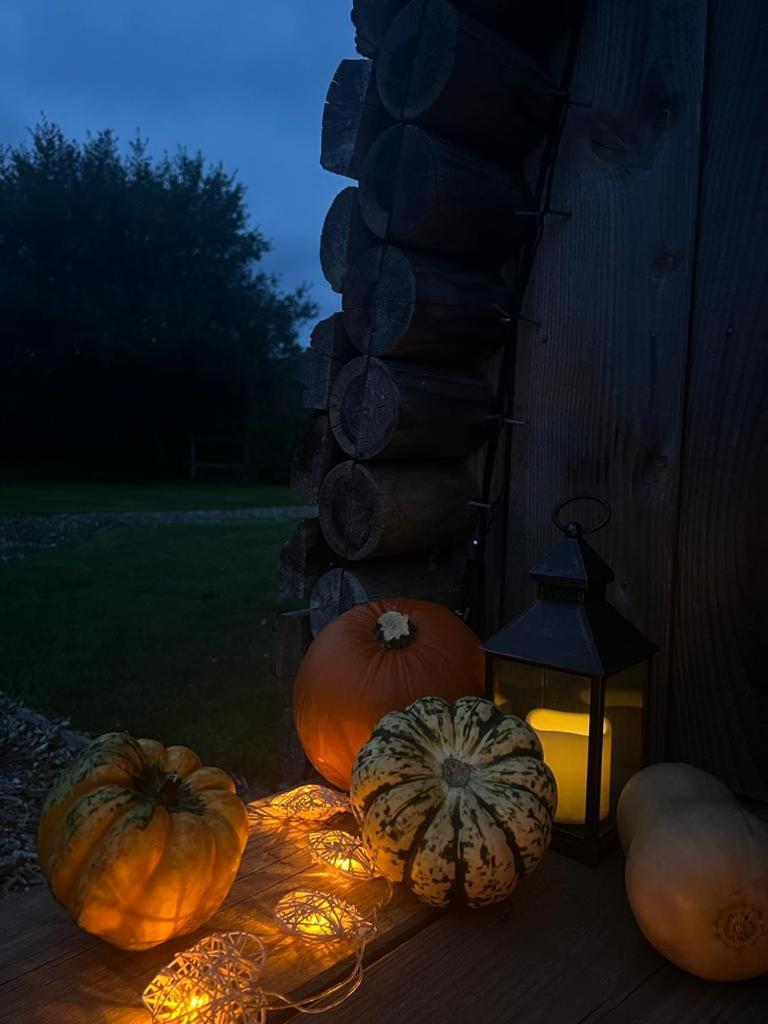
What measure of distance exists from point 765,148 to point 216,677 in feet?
13.5

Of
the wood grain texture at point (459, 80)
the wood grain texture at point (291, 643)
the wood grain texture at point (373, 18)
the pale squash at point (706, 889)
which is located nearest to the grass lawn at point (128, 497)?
the wood grain texture at point (291, 643)

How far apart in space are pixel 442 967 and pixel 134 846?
18.2 inches

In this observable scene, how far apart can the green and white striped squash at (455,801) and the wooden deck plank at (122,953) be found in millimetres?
105

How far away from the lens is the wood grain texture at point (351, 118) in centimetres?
199

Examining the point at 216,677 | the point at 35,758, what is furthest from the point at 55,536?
the point at 35,758

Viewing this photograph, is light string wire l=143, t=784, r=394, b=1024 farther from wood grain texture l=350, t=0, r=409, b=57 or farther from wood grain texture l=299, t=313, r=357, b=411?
wood grain texture l=350, t=0, r=409, b=57

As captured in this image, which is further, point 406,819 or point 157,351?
point 157,351

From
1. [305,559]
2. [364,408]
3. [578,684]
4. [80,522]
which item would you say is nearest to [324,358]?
[364,408]

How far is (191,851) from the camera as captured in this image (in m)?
1.14

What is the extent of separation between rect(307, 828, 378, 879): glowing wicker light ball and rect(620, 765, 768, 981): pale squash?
43 cm

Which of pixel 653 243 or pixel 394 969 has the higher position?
pixel 653 243

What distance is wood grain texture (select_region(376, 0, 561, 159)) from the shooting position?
1807 millimetres

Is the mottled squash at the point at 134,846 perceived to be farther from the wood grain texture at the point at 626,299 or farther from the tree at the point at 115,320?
the tree at the point at 115,320

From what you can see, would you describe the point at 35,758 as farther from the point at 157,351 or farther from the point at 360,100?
the point at 157,351
